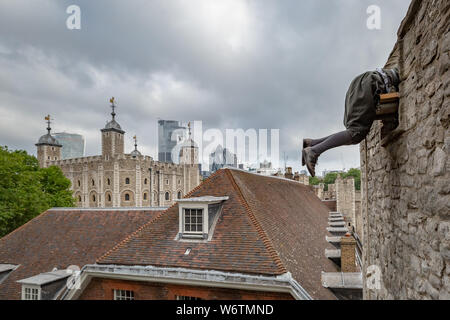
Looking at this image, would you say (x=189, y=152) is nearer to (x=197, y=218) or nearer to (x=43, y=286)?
(x=43, y=286)

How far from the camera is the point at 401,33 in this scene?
294 centimetres

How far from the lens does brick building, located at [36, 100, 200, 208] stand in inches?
2008

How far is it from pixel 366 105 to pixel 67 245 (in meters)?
13.0

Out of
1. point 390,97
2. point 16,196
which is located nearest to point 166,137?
point 16,196

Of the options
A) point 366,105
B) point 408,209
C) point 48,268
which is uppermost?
point 366,105

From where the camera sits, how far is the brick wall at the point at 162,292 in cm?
632

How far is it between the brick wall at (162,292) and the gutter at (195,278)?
0.52 feet

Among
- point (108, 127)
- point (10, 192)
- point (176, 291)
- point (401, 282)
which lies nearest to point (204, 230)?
point (176, 291)

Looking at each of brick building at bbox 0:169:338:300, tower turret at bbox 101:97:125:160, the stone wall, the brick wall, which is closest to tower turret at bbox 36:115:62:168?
tower turret at bbox 101:97:125:160

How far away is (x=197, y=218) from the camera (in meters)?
7.89

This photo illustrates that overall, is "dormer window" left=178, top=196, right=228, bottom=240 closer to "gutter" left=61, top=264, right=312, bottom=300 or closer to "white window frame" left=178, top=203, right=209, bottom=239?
"white window frame" left=178, top=203, right=209, bottom=239

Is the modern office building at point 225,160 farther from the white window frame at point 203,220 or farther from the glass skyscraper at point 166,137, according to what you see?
the glass skyscraper at point 166,137

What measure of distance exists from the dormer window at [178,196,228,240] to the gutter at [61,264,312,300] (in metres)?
1.13
